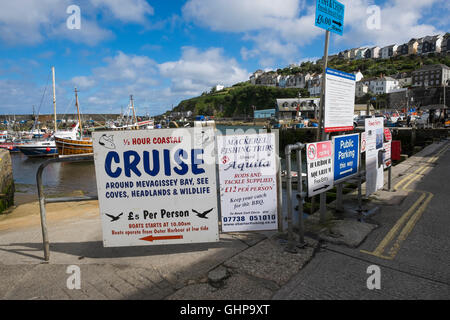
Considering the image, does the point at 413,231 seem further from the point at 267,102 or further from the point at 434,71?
the point at 267,102

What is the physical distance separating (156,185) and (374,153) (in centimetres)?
529

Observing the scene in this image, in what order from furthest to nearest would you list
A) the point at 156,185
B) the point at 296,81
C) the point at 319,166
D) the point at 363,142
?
1. the point at 296,81
2. the point at 363,142
3. the point at 319,166
4. the point at 156,185

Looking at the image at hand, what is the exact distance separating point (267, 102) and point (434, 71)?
7462 cm

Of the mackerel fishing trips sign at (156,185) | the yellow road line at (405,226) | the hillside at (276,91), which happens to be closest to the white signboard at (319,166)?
the yellow road line at (405,226)

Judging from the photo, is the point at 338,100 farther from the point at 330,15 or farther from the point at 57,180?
the point at 57,180

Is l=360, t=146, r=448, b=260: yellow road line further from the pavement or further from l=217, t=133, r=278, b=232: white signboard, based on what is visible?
l=217, t=133, r=278, b=232: white signboard

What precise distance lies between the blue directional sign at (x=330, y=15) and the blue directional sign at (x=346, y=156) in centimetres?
201

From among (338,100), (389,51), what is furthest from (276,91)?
(338,100)

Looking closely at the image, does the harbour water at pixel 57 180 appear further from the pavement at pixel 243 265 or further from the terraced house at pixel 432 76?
the terraced house at pixel 432 76

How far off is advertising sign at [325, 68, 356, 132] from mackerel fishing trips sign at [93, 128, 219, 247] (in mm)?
2454

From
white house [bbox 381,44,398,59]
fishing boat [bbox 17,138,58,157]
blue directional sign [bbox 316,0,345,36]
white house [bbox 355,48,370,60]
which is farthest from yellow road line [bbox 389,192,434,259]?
white house [bbox 355,48,370,60]

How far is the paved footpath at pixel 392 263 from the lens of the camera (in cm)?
290

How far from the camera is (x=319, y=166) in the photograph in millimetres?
4375
